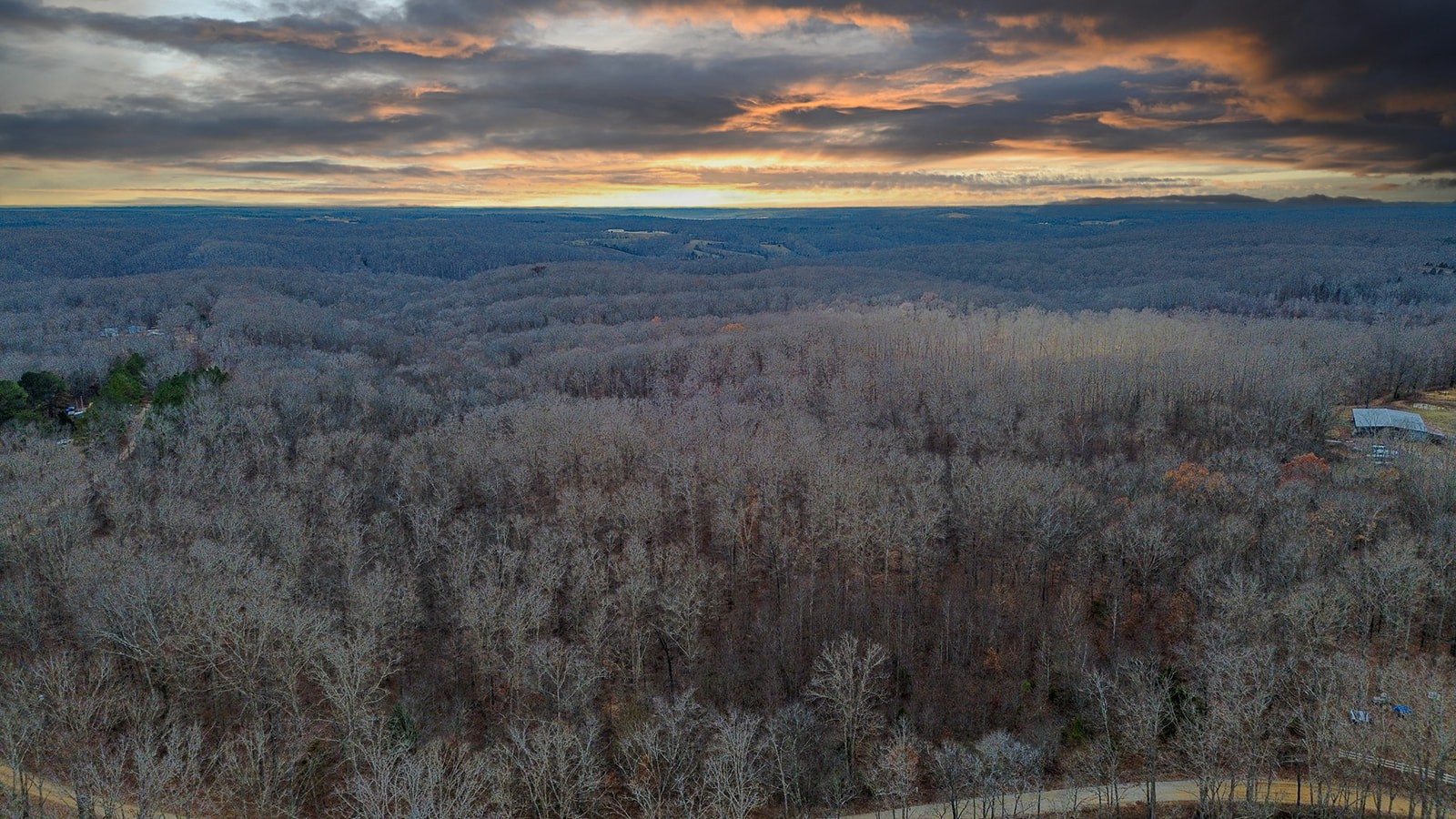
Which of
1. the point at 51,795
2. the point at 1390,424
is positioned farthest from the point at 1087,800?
the point at 1390,424

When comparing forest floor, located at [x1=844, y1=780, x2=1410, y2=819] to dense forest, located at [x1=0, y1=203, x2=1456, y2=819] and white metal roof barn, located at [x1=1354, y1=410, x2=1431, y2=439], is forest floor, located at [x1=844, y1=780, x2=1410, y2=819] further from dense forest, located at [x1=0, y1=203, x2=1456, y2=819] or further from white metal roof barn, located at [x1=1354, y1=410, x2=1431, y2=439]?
white metal roof barn, located at [x1=1354, y1=410, x2=1431, y2=439]

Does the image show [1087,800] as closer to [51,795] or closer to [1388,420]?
[51,795]

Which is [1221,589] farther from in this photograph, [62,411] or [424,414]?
[62,411]

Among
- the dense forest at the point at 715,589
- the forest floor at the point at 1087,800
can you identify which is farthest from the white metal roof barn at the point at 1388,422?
the forest floor at the point at 1087,800

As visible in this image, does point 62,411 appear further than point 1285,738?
Yes

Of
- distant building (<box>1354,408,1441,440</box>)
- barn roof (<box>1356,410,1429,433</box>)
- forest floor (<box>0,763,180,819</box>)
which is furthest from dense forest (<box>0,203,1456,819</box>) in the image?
barn roof (<box>1356,410,1429,433</box>)

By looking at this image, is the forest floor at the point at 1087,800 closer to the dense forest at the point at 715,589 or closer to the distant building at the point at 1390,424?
the dense forest at the point at 715,589

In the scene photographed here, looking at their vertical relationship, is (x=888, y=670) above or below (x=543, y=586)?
below

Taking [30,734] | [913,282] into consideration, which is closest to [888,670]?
[30,734]

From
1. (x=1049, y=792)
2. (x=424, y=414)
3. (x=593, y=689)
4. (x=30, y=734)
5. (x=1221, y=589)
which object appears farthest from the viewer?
(x=424, y=414)
